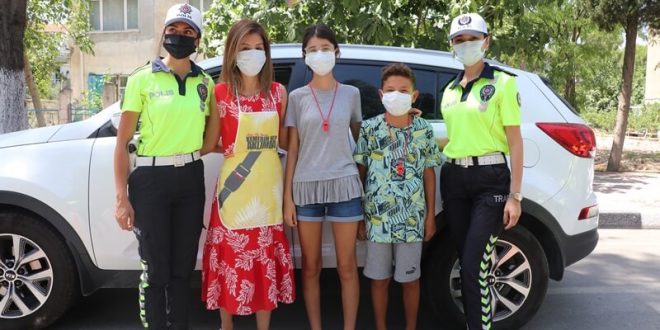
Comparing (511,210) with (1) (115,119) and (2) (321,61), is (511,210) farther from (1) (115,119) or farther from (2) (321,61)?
(1) (115,119)

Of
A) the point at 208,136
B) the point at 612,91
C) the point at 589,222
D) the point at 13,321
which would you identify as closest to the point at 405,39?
the point at 589,222

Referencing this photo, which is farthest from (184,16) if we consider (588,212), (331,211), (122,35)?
(122,35)

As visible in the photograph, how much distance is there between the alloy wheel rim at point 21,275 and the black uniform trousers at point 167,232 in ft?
2.73

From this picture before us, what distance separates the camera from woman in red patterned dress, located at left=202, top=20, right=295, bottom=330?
295 centimetres

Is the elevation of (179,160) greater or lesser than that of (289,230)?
greater

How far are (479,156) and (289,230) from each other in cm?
122

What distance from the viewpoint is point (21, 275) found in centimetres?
344

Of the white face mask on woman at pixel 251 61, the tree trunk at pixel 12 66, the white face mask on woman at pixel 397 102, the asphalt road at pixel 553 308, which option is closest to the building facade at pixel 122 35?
the tree trunk at pixel 12 66

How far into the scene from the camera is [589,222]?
12.0 ft

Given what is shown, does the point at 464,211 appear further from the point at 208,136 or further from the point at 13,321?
the point at 13,321

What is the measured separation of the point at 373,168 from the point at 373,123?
25cm

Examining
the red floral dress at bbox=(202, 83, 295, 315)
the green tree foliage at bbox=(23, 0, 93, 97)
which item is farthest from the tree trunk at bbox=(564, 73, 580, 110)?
the red floral dress at bbox=(202, 83, 295, 315)

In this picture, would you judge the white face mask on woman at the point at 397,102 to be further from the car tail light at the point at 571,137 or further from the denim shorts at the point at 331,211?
the car tail light at the point at 571,137

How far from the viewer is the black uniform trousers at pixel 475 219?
296 centimetres
